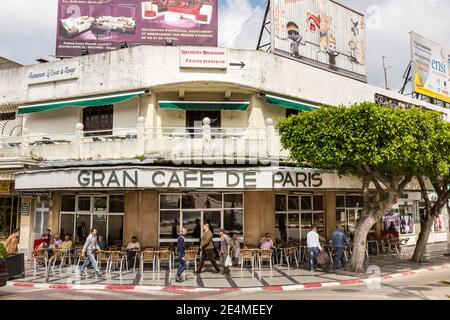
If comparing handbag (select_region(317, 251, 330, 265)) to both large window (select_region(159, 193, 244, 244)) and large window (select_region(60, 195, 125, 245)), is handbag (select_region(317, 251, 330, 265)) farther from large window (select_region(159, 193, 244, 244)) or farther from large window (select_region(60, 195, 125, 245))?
large window (select_region(60, 195, 125, 245))

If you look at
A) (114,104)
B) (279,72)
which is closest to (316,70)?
(279,72)

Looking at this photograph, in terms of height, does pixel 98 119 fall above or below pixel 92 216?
above

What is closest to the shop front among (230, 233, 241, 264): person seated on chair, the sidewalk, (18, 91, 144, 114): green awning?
(230, 233, 241, 264): person seated on chair

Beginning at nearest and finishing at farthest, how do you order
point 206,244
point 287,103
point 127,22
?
point 206,244, point 287,103, point 127,22

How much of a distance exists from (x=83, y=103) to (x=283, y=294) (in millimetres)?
12625

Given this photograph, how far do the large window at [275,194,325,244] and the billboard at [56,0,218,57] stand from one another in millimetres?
9317

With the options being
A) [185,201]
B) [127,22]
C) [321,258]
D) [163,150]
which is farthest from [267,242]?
[127,22]

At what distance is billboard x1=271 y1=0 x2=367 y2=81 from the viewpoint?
21109 mm

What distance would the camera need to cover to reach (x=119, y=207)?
1786 centimetres

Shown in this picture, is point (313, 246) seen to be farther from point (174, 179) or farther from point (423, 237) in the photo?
point (423, 237)

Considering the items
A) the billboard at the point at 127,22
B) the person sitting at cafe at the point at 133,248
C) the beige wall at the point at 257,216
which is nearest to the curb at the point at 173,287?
the person sitting at cafe at the point at 133,248

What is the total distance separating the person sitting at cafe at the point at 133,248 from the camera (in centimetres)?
1588

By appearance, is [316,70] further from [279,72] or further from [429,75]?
[429,75]

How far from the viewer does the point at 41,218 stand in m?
19.5
